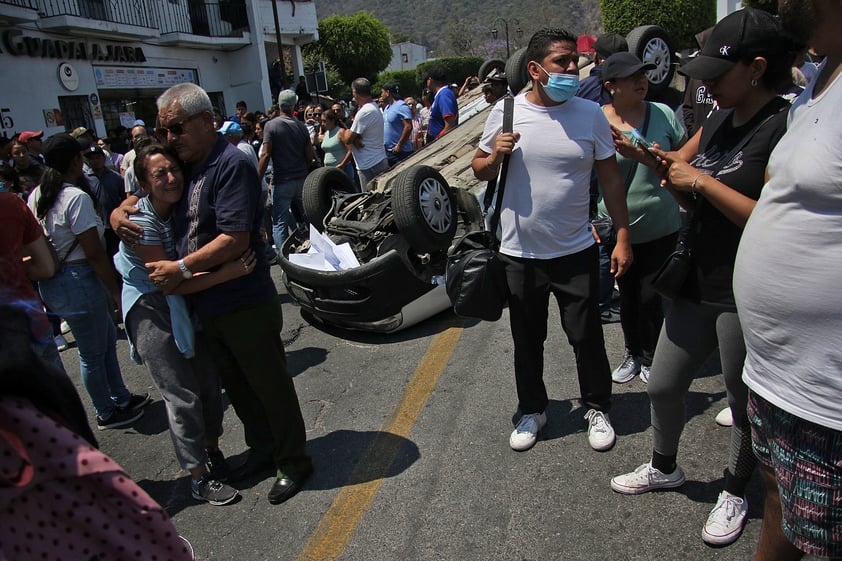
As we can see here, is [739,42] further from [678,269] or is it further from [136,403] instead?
[136,403]

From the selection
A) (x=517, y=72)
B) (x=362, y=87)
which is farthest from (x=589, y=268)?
(x=362, y=87)

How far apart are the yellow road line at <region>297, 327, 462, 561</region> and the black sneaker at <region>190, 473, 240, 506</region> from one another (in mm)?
561

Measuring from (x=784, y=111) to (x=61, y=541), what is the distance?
7.95ft

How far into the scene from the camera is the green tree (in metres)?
36.1

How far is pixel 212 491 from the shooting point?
3.09 m

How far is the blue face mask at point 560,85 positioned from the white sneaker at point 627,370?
181 centimetres

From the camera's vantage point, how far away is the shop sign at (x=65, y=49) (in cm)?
1350

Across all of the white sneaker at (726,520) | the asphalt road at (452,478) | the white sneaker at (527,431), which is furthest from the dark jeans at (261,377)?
the white sneaker at (726,520)

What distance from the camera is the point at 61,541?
115cm

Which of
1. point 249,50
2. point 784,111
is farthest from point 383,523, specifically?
point 249,50

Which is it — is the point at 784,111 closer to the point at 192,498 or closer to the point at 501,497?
the point at 501,497

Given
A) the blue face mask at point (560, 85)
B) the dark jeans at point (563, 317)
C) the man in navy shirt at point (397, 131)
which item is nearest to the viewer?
the blue face mask at point (560, 85)

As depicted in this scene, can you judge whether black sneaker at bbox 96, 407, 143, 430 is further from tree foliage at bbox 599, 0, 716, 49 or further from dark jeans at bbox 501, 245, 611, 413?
tree foliage at bbox 599, 0, 716, 49

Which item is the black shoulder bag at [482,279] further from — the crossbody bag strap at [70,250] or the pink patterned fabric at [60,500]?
the crossbody bag strap at [70,250]
